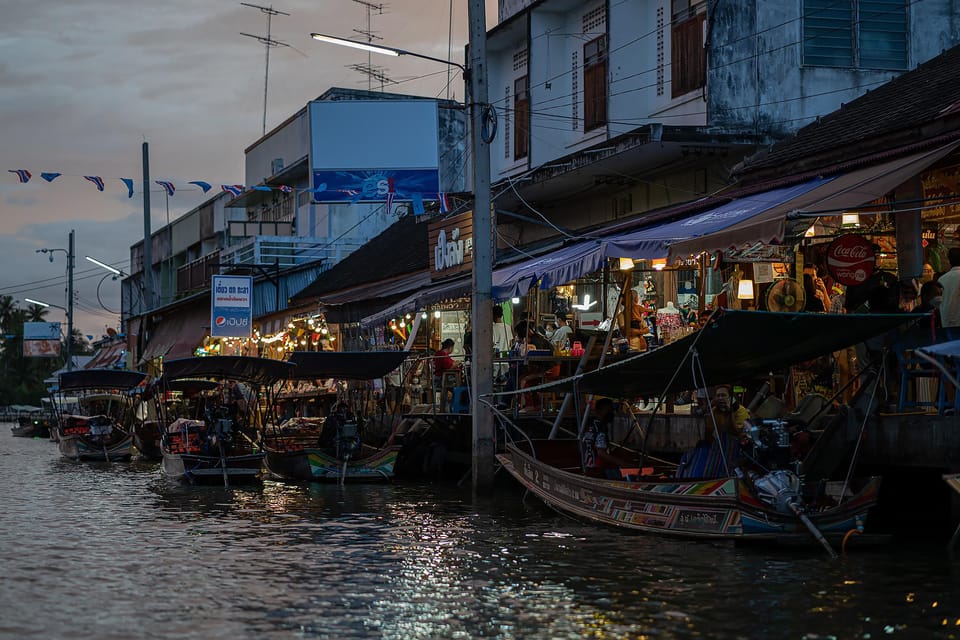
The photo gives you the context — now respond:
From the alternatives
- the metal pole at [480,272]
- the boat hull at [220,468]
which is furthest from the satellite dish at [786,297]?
the boat hull at [220,468]

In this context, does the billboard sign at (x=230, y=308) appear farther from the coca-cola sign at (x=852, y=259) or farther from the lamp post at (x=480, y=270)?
the coca-cola sign at (x=852, y=259)

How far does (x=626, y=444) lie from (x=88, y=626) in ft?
36.2

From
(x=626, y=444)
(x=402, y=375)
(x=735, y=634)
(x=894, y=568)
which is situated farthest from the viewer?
(x=402, y=375)

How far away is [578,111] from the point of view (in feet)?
83.6

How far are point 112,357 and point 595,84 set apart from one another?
1598 inches

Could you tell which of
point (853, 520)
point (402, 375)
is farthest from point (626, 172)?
point (853, 520)

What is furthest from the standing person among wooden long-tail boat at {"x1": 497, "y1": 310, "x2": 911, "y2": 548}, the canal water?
the canal water

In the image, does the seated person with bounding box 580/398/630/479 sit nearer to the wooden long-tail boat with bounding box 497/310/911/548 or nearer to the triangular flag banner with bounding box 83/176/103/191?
the wooden long-tail boat with bounding box 497/310/911/548

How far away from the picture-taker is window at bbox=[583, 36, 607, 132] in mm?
24250

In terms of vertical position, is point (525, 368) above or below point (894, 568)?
above

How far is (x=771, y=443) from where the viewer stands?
1293cm

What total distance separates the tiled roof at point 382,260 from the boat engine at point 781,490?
59.5ft

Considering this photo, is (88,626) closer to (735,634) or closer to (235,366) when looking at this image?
(735,634)

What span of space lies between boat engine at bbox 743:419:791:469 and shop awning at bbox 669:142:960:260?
7.68 ft
